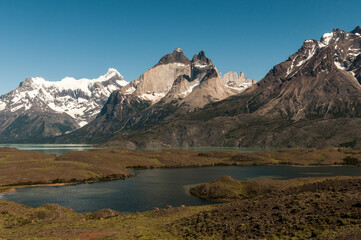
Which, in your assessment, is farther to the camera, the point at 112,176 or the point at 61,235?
the point at 112,176

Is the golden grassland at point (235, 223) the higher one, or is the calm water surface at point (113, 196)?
the golden grassland at point (235, 223)

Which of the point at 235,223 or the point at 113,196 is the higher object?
the point at 235,223

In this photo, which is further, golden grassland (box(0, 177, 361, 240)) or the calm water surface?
the calm water surface

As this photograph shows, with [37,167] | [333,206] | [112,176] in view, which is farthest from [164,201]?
[37,167]

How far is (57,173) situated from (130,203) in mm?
74207

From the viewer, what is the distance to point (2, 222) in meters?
68.2

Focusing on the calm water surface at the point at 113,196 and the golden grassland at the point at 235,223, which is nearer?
the golden grassland at the point at 235,223

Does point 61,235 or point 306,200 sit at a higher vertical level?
point 306,200

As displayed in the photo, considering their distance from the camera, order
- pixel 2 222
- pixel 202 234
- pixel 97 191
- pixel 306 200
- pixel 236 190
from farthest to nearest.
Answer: pixel 97 191
pixel 236 190
pixel 2 222
pixel 306 200
pixel 202 234

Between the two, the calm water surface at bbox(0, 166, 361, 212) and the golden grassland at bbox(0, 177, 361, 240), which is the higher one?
the golden grassland at bbox(0, 177, 361, 240)

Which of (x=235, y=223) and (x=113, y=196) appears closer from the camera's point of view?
(x=235, y=223)

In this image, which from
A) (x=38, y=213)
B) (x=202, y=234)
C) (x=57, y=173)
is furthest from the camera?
(x=57, y=173)

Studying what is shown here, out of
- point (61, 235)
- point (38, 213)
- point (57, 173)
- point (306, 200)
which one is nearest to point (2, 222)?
point (38, 213)

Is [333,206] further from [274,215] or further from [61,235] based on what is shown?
[61,235]
